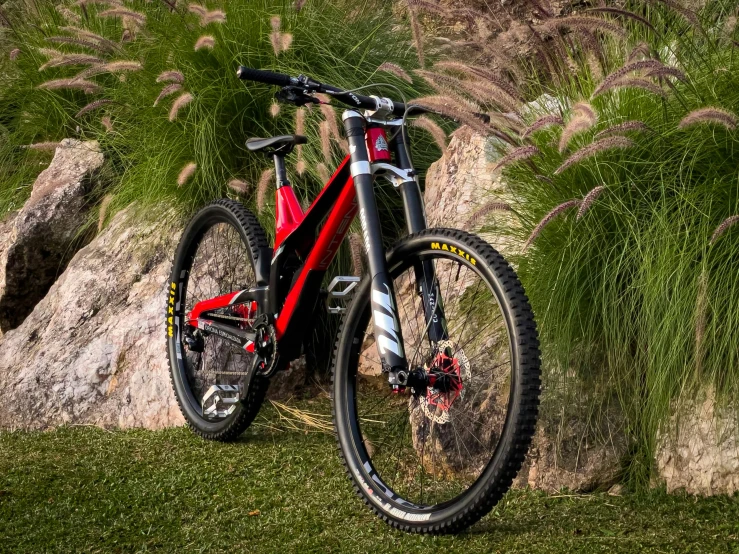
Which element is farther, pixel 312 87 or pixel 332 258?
pixel 332 258

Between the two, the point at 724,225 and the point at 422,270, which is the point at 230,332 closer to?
the point at 422,270

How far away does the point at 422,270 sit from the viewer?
9.32ft

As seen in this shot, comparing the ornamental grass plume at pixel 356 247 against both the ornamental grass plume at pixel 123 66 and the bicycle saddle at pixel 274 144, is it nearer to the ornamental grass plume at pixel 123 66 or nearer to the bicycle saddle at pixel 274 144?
the bicycle saddle at pixel 274 144

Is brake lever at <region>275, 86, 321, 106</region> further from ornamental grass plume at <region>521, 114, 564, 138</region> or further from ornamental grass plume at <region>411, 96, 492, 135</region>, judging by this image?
ornamental grass plume at <region>521, 114, 564, 138</region>

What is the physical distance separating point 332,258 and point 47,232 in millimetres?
2683

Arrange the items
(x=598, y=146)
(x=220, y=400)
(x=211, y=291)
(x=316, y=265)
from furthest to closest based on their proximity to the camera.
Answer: (x=211, y=291) → (x=220, y=400) → (x=316, y=265) → (x=598, y=146)

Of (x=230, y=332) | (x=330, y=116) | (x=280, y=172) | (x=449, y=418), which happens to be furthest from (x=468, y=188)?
(x=449, y=418)

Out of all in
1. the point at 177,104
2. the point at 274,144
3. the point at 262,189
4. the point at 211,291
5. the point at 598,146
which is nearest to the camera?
the point at 598,146

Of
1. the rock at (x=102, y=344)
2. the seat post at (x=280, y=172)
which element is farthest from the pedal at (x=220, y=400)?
the seat post at (x=280, y=172)

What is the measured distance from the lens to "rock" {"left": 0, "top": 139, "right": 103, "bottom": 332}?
17.5ft

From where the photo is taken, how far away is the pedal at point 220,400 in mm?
3865

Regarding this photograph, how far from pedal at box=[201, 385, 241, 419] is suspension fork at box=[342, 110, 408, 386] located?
120 centimetres

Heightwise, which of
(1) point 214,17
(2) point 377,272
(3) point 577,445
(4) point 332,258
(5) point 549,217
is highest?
(1) point 214,17

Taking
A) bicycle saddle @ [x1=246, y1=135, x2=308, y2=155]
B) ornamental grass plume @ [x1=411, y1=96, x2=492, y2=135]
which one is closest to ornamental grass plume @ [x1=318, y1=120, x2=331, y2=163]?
bicycle saddle @ [x1=246, y1=135, x2=308, y2=155]
